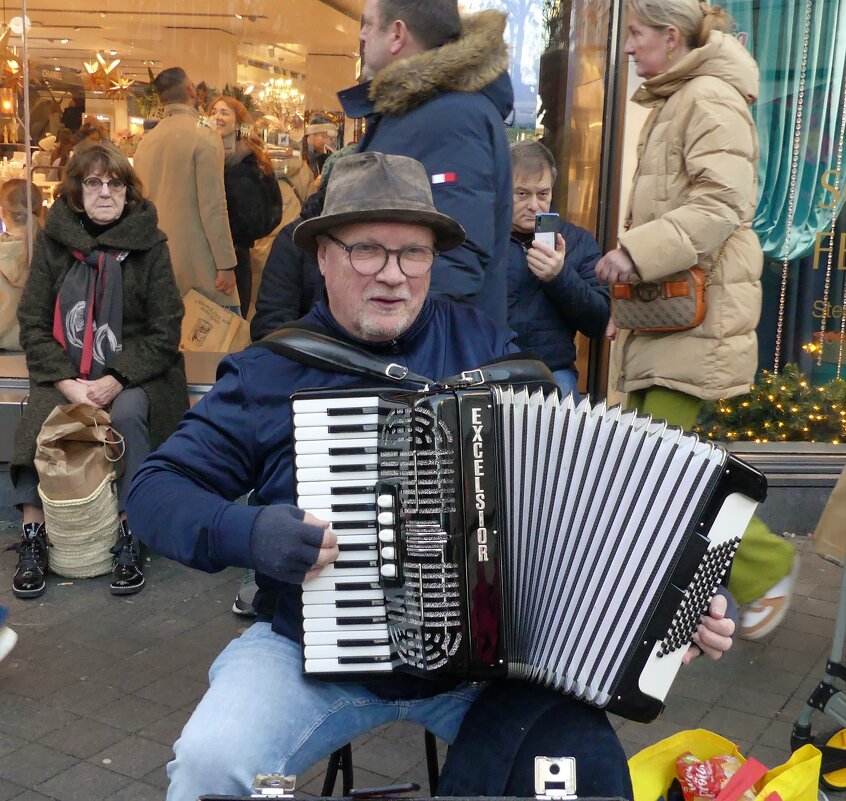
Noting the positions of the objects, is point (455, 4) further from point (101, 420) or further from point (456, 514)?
point (101, 420)

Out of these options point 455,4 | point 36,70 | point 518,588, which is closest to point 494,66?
point 455,4

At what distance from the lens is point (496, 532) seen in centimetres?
200

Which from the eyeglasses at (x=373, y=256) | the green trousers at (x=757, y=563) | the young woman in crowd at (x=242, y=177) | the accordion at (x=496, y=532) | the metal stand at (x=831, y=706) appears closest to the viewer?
the accordion at (x=496, y=532)

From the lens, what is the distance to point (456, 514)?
6.52ft

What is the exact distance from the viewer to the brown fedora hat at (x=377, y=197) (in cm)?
227

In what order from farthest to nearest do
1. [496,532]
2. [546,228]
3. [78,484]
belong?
1. [78,484]
2. [546,228]
3. [496,532]

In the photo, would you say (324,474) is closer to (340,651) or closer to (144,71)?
(340,651)

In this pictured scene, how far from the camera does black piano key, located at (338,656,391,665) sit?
2.04 m

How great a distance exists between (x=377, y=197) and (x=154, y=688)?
2037mm

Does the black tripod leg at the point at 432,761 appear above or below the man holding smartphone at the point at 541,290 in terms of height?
below

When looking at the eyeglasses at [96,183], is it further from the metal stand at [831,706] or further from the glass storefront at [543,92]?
the metal stand at [831,706]

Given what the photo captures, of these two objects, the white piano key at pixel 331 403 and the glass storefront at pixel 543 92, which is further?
the glass storefront at pixel 543 92

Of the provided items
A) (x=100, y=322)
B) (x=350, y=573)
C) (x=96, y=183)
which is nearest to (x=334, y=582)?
(x=350, y=573)

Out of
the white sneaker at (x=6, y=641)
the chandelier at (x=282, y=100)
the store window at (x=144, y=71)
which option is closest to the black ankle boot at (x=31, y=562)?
the white sneaker at (x=6, y=641)
